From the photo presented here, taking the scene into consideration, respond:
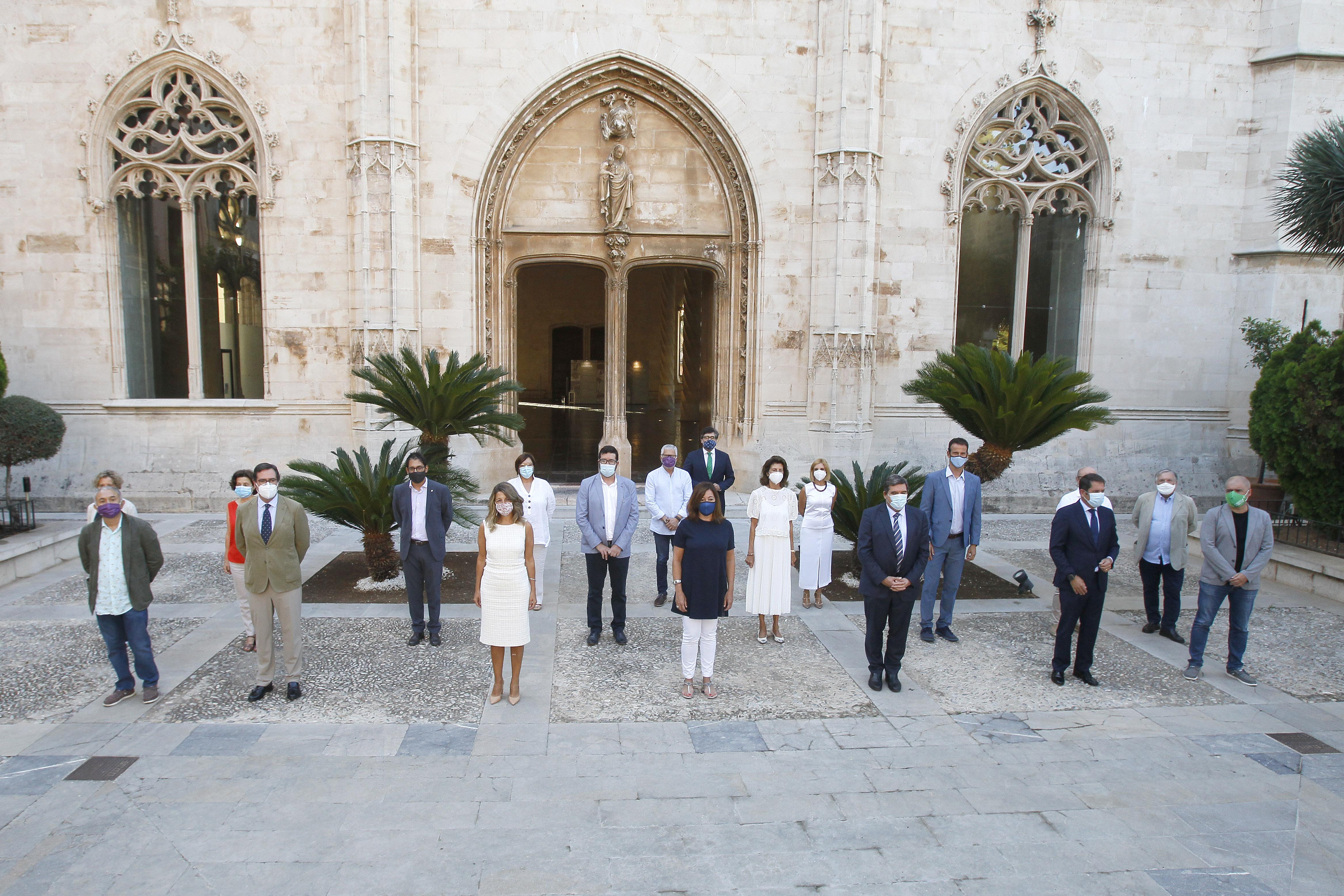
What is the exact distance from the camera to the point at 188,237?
13570mm

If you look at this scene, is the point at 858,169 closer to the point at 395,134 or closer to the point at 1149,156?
the point at 1149,156

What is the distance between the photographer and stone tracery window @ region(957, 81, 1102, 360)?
1425cm

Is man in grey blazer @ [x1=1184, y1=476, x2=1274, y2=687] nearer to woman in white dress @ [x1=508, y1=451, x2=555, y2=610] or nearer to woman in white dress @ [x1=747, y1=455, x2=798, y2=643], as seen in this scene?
woman in white dress @ [x1=747, y1=455, x2=798, y2=643]

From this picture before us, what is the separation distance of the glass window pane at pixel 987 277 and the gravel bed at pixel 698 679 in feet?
29.7

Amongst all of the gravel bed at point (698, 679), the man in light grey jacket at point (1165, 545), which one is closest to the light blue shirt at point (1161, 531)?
the man in light grey jacket at point (1165, 545)

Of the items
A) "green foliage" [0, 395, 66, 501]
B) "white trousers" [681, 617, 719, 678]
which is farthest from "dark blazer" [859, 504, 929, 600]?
"green foliage" [0, 395, 66, 501]

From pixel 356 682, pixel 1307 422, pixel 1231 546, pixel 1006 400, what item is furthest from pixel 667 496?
pixel 1307 422

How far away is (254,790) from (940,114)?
45.1 ft

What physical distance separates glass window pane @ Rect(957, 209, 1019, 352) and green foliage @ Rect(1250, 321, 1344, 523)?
15.0 feet

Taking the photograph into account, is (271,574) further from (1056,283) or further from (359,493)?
(1056,283)

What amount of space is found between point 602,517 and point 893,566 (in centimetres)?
260

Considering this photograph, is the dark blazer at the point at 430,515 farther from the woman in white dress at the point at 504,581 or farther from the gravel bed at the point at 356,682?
the woman in white dress at the point at 504,581

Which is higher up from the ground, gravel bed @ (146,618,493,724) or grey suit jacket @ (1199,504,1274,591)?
grey suit jacket @ (1199,504,1274,591)

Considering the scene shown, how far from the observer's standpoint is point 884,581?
6.25 m
